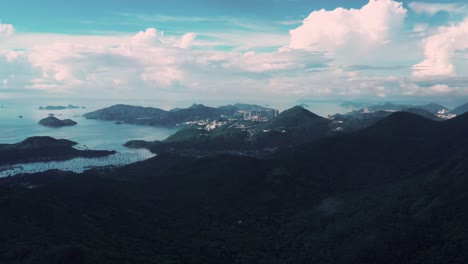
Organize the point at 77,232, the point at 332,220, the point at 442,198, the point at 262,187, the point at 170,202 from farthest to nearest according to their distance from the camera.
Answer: the point at 262,187 → the point at 170,202 → the point at 332,220 → the point at 442,198 → the point at 77,232

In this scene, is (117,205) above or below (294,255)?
above

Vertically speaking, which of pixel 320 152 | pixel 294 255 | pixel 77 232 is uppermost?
pixel 320 152

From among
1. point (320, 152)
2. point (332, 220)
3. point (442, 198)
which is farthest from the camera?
point (320, 152)

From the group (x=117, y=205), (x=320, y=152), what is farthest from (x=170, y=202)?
(x=320, y=152)

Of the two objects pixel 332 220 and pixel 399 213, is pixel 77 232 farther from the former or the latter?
pixel 399 213

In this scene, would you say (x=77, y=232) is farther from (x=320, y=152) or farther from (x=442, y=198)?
(x=320, y=152)

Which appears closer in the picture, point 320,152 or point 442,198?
point 442,198
